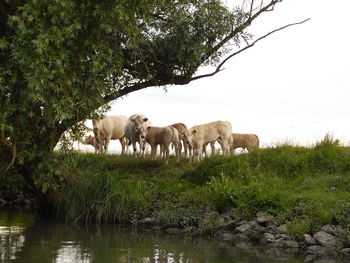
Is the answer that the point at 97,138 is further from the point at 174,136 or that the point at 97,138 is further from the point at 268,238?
the point at 268,238

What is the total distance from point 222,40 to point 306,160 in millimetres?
4902

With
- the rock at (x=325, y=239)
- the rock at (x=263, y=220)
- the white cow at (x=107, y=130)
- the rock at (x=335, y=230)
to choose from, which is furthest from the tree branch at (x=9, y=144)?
the white cow at (x=107, y=130)

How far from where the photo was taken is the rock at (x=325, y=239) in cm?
1678

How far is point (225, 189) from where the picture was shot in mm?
19594

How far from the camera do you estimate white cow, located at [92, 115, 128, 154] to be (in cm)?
3020

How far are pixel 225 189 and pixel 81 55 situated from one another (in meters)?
5.59

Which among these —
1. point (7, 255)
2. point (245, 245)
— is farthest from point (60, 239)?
point (245, 245)

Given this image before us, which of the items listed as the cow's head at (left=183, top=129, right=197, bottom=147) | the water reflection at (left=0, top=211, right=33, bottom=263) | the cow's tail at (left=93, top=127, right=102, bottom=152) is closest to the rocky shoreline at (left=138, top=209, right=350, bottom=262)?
the water reflection at (left=0, top=211, right=33, bottom=263)

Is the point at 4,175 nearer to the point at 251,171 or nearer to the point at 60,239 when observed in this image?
the point at 60,239

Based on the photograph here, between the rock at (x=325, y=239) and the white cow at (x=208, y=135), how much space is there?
9.92 meters

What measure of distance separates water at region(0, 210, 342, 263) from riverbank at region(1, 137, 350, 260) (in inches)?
31.2

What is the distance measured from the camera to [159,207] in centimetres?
2077

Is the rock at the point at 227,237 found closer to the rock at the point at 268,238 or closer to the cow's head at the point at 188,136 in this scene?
the rock at the point at 268,238

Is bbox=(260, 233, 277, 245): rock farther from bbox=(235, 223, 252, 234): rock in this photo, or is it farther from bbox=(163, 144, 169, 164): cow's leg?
bbox=(163, 144, 169, 164): cow's leg
